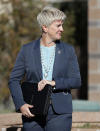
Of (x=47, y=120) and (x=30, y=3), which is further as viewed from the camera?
(x=30, y=3)

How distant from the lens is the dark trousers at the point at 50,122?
4207mm

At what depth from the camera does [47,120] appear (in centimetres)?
422

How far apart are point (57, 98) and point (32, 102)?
199 mm

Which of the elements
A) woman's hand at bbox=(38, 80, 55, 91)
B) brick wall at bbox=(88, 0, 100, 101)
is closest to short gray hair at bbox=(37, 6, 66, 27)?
woman's hand at bbox=(38, 80, 55, 91)

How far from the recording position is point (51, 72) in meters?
4.26

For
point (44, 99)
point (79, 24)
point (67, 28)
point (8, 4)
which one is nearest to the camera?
point (44, 99)

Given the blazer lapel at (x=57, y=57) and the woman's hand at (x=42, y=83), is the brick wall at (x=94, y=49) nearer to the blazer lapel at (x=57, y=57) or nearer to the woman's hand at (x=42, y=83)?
the blazer lapel at (x=57, y=57)

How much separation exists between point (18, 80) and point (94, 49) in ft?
22.5

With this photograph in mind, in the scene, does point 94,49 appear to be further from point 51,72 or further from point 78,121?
point 51,72

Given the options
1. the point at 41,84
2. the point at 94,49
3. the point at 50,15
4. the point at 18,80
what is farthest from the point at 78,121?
the point at 94,49

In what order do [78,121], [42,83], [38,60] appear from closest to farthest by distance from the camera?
[42,83]
[38,60]
[78,121]

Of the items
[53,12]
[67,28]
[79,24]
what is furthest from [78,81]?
[79,24]

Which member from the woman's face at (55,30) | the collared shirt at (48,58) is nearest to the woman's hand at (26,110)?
the collared shirt at (48,58)

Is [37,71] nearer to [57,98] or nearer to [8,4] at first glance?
[57,98]
